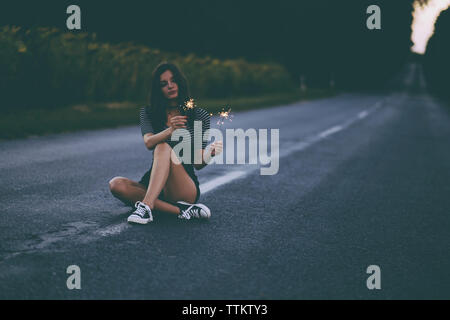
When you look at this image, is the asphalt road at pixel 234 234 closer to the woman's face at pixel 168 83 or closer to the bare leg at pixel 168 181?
the bare leg at pixel 168 181

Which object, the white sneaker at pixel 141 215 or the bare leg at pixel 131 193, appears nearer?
the white sneaker at pixel 141 215

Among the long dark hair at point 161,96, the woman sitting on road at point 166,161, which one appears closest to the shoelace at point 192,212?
the woman sitting on road at point 166,161

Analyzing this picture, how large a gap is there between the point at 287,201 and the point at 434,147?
7145 mm

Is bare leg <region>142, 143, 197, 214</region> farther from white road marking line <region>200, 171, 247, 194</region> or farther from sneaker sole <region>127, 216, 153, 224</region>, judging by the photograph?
white road marking line <region>200, 171, 247, 194</region>

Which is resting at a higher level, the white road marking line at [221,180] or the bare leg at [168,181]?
the bare leg at [168,181]

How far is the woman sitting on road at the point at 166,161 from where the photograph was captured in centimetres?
429

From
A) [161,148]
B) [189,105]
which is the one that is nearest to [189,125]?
[161,148]

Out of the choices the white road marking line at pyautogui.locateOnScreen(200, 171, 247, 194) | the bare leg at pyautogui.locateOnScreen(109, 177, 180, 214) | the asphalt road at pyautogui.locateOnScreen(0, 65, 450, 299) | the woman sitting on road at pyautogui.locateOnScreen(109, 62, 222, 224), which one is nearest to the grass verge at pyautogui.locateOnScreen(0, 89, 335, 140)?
the asphalt road at pyautogui.locateOnScreen(0, 65, 450, 299)

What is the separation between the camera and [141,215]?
167 inches

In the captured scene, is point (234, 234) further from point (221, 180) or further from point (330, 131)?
point (330, 131)

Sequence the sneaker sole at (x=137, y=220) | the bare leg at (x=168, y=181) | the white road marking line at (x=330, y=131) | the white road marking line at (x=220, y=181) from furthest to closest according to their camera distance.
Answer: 1. the white road marking line at (x=330, y=131)
2. the white road marking line at (x=220, y=181)
3. the bare leg at (x=168, y=181)
4. the sneaker sole at (x=137, y=220)

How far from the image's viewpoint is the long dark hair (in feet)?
14.1

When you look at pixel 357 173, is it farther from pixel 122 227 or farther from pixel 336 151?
pixel 122 227

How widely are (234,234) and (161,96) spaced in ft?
4.38
